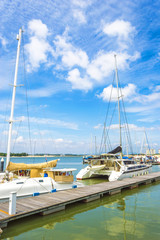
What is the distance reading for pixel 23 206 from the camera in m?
10.5

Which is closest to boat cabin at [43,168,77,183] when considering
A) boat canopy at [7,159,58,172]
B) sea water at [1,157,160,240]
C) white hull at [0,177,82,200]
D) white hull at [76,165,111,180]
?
white hull at [0,177,82,200]

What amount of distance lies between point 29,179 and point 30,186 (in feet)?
2.09

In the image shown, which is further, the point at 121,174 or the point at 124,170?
the point at 124,170

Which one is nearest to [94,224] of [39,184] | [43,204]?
[43,204]

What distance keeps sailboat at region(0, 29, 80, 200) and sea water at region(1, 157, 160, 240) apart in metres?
3.59

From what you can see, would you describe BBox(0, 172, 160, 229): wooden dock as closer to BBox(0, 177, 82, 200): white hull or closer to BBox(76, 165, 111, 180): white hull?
BBox(0, 177, 82, 200): white hull

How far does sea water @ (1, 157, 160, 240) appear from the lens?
8.27 metres

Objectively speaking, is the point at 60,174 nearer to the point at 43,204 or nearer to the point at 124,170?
the point at 43,204

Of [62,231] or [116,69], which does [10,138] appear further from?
[116,69]

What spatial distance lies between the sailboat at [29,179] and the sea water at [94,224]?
11.8 ft

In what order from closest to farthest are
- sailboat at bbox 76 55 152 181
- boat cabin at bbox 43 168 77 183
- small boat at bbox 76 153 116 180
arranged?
boat cabin at bbox 43 168 77 183, sailboat at bbox 76 55 152 181, small boat at bbox 76 153 116 180

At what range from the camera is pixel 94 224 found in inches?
379

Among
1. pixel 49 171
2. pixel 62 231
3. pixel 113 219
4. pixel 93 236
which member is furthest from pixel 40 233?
pixel 49 171

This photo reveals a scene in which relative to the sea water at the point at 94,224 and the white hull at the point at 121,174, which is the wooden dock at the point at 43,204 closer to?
the sea water at the point at 94,224
